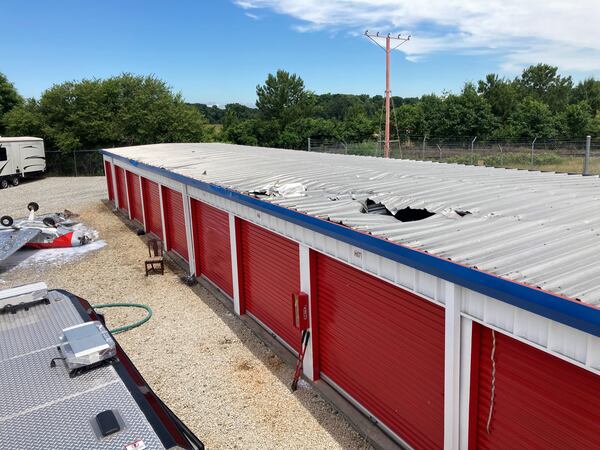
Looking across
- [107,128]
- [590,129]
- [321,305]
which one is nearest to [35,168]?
[107,128]

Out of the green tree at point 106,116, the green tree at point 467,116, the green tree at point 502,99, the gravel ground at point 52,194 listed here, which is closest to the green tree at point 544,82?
the green tree at point 502,99

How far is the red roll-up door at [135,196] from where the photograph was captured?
20.0m

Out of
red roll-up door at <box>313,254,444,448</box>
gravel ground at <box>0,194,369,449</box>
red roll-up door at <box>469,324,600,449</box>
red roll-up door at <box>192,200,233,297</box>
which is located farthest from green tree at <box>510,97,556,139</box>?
red roll-up door at <box>469,324,600,449</box>

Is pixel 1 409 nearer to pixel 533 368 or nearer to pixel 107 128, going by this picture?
pixel 533 368

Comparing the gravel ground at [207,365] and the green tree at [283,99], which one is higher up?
the green tree at [283,99]

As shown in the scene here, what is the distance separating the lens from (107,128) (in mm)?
41719

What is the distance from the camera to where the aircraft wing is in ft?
47.7

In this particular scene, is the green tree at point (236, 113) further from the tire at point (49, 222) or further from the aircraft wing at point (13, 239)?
the aircraft wing at point (13, 239)

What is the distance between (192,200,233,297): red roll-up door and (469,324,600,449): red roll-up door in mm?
7006

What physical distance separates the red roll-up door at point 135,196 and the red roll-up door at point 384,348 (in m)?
14.3

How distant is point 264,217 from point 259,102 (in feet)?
206

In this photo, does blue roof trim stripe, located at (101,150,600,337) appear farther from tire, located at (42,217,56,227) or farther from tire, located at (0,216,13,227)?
tire, located at (42,217,56,227)

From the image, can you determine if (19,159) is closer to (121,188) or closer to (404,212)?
(121,188)

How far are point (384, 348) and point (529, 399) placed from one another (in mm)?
2047
